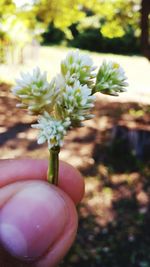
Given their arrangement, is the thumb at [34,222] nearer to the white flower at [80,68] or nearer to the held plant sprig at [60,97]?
the held plant sprig at [60,97]

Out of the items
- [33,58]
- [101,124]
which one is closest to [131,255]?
[101,124]

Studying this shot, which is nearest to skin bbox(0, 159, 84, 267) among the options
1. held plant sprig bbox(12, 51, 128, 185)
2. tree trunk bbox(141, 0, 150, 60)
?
held plant sprig bbox(12, 51, 128, 185)

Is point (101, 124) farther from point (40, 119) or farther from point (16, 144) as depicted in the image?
point (40, 119)

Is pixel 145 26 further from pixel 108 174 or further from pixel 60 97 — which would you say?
pixel 60 97

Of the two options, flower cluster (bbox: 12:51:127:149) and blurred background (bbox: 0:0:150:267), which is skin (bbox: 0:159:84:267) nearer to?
flower cluster (bbox: 12:51:127:149)

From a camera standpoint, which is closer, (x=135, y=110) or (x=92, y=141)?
(x=92, y=141)
